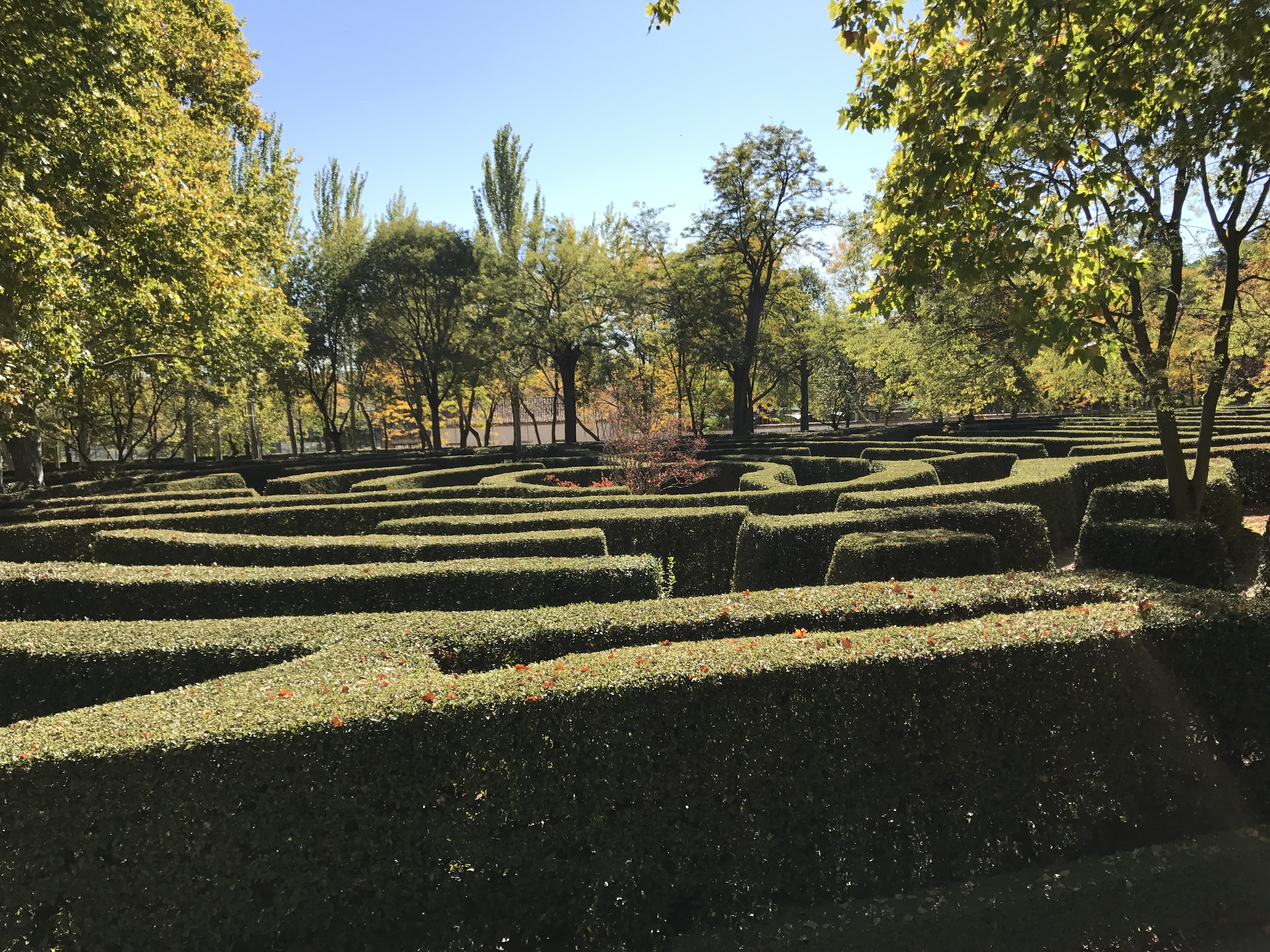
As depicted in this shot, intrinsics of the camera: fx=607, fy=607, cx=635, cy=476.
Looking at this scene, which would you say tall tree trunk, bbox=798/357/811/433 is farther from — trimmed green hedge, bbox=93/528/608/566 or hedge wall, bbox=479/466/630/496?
trimmed green hedge, bbox=93/528/608/566

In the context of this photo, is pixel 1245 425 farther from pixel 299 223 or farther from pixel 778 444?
pixel 299 223

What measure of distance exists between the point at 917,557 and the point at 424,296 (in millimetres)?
31769

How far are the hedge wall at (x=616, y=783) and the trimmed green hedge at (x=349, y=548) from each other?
3487 mm

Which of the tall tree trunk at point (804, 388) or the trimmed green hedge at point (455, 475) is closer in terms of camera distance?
the trimmed green hedge at point (455, 475)

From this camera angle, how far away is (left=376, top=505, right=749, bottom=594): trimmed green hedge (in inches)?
360

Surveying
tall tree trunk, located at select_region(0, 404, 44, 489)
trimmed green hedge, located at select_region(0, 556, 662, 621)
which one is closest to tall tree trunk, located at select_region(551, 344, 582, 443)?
tall tree trunk, located at select_region(0, 404, 44, 489)

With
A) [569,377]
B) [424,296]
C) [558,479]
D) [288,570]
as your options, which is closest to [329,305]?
[424,296]

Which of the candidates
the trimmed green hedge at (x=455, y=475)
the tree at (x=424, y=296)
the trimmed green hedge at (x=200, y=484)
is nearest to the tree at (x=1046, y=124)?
the trimmed green hedge at (x=455, y=475)

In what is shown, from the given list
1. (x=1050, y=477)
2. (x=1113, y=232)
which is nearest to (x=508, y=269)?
(x=1050, y=477)

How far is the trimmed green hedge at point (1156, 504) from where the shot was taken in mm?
8586

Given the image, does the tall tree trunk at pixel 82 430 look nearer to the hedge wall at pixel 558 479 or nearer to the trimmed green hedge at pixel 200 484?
the trimmed green hedge at pixel 200 484

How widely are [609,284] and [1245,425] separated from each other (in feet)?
83.5

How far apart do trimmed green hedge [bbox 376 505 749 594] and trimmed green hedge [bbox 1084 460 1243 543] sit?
5054 millimetres

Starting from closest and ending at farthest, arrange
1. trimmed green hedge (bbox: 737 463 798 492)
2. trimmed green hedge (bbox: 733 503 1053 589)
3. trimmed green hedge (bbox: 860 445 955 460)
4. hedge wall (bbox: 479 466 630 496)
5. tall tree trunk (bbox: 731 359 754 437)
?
trimmed green hedge (bbox: 733 503 1053 589) < trimmed green hedge (bbox: 737 463 798 492) < hedge wall (bbox: 479 466 630 496) < trimmed green hedge (bbox: 860 445 955 460) < tall tree trunk (bbox: 731 359 754 437)
